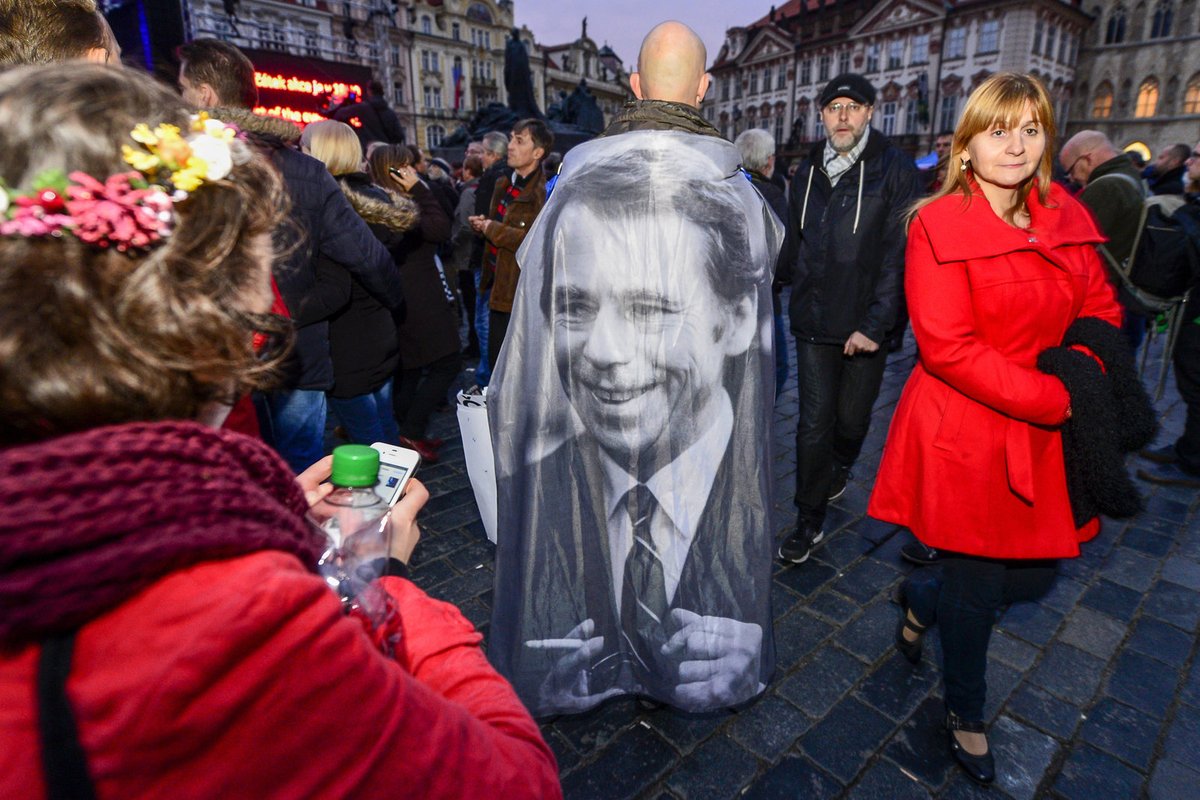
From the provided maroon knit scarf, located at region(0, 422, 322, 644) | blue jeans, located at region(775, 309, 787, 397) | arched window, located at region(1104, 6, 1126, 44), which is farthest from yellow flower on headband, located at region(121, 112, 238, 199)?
arched window, located at region(1104, 6, 1126, 44)

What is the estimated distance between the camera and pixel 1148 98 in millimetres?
41844

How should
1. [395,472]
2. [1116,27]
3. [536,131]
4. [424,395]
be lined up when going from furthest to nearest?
[1116,27] < [536,131] < [424,395] < [395,472]

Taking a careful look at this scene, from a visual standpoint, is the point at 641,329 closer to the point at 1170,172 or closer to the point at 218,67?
the point at 218,67

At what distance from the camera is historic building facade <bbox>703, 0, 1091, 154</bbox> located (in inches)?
1681

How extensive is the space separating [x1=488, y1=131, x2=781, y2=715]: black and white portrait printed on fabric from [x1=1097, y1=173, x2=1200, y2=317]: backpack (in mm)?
3473

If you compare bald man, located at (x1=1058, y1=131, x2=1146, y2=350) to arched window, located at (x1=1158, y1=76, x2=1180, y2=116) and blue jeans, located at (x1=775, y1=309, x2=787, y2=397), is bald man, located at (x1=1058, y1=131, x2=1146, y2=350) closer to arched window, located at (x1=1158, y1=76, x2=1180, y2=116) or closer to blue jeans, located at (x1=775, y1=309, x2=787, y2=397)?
blue jeans, located at (x1=775, y1=309, x2=787, y2=397)

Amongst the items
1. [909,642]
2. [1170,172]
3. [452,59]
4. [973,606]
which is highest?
[452,59]

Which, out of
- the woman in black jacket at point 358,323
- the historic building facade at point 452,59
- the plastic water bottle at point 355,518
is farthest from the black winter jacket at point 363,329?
the historic building facade at point 452,59

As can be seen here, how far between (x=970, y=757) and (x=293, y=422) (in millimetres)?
2876

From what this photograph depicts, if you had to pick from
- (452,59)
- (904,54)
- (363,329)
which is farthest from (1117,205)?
(452,59)

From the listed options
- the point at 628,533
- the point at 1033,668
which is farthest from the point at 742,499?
the point at 1033,668

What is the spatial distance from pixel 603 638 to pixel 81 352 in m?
1.90

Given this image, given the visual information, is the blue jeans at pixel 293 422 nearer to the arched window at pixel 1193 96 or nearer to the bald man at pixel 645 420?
the bald man at pixel 645 420

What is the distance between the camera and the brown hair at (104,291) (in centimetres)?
61
